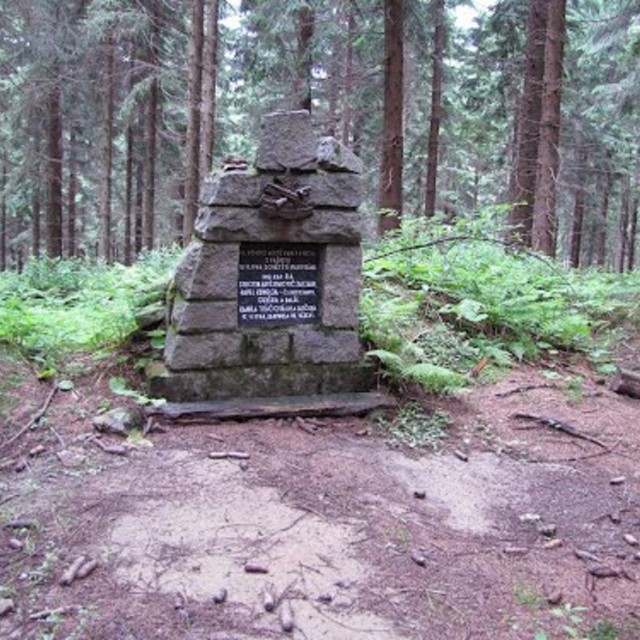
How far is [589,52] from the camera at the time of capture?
14742 millimetres

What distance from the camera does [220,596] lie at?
2721 millimetres

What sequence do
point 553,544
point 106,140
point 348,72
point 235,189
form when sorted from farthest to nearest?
point 106,140 < point 348,72 < point 235,189 < point 553,544

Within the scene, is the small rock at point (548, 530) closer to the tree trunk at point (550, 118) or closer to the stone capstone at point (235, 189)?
the stone capstone at point (235, 189)

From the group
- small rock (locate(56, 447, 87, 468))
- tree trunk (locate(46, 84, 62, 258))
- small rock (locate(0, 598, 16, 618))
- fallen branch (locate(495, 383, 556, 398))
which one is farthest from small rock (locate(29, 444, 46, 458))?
tree trunk (locate(46, 84, 62, 258))

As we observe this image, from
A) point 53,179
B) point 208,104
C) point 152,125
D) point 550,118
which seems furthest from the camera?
point 152,125

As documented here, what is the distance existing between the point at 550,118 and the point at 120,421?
28.6 ft

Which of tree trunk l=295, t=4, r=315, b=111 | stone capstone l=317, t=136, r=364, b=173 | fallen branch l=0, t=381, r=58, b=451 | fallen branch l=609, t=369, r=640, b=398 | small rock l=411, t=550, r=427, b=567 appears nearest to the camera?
small rock l=411, t=550, r=427, b=567

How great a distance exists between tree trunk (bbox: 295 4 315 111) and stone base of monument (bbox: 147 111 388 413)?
32.8ft

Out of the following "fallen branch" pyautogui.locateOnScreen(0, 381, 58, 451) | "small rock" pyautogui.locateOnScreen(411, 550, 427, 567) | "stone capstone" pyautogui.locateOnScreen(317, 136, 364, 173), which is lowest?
"small rock" pyautogui.locateOnScreen(411, 550, 427, 567)

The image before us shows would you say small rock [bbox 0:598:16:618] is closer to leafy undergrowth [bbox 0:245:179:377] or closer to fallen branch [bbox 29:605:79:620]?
fallen branch [bbox 29:605:79:620]

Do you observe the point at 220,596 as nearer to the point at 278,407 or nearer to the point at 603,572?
the point at 603,572

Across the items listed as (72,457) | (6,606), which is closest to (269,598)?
(6,606)

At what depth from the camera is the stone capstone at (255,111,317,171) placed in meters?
4.91

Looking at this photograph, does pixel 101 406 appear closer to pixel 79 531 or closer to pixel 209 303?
pixel 209 303
